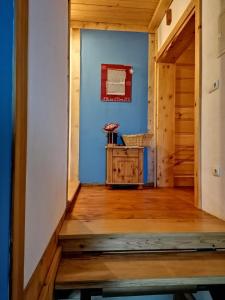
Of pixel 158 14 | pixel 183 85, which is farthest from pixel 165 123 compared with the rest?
pixel 158 14

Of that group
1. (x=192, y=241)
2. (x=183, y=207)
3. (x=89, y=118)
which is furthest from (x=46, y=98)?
(x=89, y=118)

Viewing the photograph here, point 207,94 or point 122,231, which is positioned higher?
point 207,94

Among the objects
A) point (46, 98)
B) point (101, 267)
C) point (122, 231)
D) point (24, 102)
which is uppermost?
point (46, 98)

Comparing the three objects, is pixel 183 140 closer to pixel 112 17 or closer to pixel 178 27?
pixel 178 27

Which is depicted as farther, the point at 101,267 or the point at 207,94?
the point at 207,94

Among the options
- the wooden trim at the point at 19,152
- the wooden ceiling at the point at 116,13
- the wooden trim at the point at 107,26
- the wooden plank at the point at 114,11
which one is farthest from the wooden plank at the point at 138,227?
the wooden trim at the point at 107,26

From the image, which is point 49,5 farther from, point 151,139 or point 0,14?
point 151,139

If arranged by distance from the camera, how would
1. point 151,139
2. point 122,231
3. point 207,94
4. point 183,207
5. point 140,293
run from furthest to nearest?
point 151,139
point 183,207
point 207,94
point 122,231
point 140,293

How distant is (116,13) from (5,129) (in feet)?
12.0

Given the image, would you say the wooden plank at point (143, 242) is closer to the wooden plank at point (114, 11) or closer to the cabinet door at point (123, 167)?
the cabinet door at point (123, 167)

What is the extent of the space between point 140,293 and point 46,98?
1163 mm

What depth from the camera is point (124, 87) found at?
4125 mm

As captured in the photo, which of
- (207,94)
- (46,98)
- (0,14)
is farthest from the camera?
(207,94)

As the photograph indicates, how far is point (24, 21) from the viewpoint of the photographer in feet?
2.68
